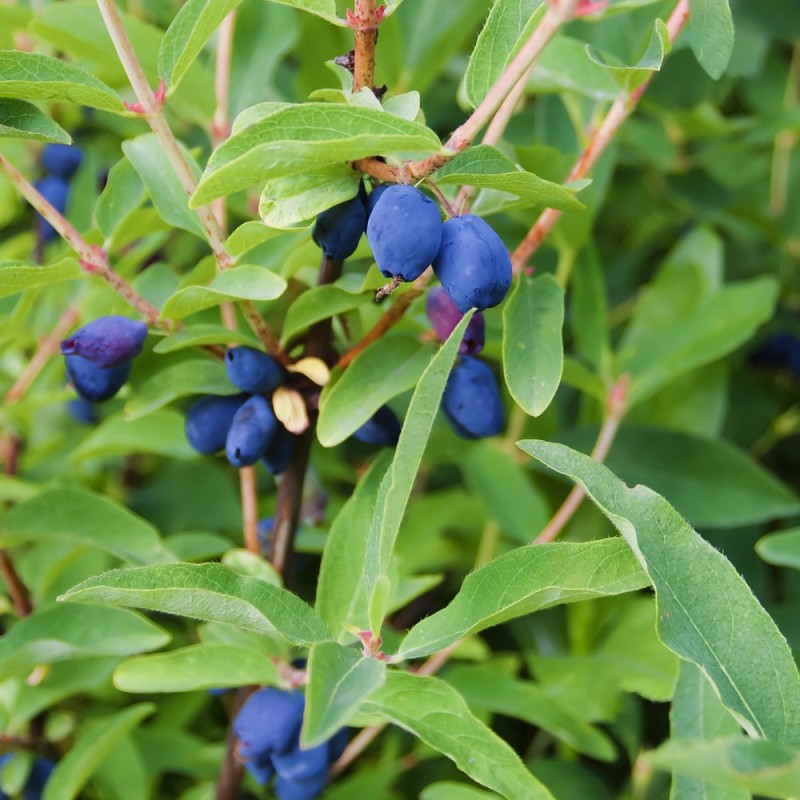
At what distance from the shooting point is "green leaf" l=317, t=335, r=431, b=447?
82 centimetres

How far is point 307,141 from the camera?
2.03 ft

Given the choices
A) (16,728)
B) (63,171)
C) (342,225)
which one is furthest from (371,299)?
(63,171)

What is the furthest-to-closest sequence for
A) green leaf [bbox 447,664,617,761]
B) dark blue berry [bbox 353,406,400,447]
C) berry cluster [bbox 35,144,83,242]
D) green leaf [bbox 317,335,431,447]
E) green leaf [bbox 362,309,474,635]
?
berry cluster [bbox 35,144,83,242], green leaf [bbox 447,664,617,761], dark blue berry [bbox 353,406,400,447], green leaf [bbox 317,335,431,447], green leaf [bbox 362,309,474,635]

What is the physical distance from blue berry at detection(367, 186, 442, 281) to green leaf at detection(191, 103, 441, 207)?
31 millimetres

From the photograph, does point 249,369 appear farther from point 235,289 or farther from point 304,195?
point 304,195

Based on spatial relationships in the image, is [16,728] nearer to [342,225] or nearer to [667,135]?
[342,225]

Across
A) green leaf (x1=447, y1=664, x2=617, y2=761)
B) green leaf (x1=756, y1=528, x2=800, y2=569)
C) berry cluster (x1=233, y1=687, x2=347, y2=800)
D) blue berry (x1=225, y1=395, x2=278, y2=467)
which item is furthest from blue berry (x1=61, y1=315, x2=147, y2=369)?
green leaf (x1=756, y1=528, x2=800, y2=569)

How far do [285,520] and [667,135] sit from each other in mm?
1150

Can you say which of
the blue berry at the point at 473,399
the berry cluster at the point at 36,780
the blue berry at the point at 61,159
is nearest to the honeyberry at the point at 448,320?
the blue berry at the point at 473,399

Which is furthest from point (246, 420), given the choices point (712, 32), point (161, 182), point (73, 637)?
point (712, 32)

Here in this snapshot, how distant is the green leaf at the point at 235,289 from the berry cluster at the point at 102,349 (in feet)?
0.13

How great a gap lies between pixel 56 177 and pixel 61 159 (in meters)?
0.03

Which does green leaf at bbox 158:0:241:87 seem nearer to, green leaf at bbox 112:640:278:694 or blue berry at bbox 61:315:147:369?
blue berry at bbox 61:315:147:369

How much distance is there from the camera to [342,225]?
2.38ft
